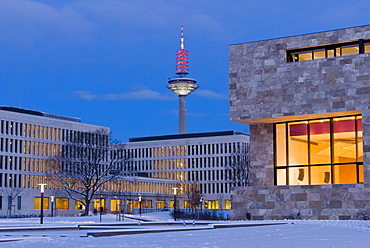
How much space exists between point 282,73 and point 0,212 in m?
72.1

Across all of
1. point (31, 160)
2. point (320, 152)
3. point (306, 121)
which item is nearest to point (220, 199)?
point (31, 160)

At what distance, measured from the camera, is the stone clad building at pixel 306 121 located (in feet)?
141

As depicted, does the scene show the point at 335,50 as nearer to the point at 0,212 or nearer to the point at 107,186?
the point at 0,212

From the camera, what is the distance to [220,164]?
15312 centimetres

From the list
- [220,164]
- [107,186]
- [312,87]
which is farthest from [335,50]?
[220,164]

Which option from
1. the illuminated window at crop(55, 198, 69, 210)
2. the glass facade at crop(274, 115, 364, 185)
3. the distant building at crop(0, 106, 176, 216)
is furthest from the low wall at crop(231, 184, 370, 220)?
the illuminated window at crop(55, 198, 69, 210)

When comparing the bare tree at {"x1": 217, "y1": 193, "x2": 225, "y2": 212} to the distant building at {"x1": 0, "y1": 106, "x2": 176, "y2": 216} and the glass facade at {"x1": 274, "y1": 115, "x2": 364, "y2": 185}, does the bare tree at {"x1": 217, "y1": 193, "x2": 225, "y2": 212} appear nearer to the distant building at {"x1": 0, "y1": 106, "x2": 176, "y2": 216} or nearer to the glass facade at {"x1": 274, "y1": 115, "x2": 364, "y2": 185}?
the distant building at {"x1": 0, "y1": 106, "x2": 176, "y2": 216}

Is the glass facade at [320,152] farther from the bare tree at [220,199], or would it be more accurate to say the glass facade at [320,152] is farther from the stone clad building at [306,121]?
the bare tree at [220,199]

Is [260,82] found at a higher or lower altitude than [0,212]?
higher

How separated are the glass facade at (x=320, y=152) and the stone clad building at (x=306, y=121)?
2.7 inches

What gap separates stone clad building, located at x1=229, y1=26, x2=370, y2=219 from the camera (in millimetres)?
42875

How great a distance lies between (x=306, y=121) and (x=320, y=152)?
252 cm

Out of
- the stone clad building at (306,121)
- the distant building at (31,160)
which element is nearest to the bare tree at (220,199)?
the distant building at (31,160)

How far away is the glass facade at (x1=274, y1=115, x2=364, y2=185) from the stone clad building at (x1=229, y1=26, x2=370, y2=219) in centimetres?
7
